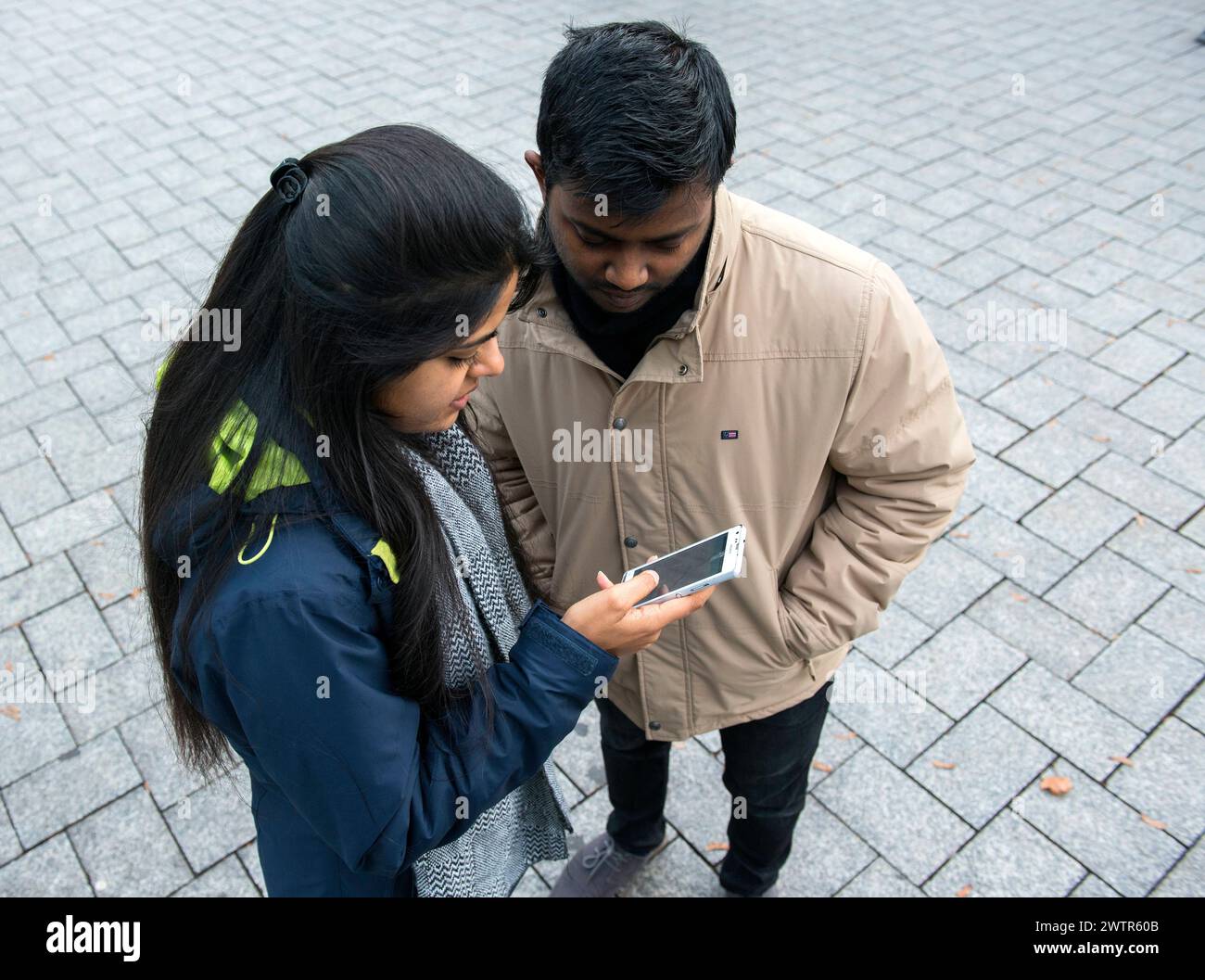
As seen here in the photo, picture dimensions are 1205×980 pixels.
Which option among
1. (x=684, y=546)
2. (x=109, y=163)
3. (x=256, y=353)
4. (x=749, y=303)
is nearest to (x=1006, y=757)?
(x=684, y=546)

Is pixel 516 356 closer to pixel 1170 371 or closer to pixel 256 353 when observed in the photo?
pixel 256 353

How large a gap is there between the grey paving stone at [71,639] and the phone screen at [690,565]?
8.33ft

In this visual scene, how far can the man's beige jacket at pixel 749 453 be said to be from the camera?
174 centimetres

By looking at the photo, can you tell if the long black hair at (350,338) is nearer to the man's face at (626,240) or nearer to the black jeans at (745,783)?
the man's face at (626,240)

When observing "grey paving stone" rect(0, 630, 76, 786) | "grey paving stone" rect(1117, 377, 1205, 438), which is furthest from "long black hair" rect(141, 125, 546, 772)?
"grey paving stone" rect(1117, 377, 1205, 438)

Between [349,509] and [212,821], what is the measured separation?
2.09m

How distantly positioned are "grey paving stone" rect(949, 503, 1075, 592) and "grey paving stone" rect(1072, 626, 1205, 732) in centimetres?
36

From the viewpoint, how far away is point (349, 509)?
1.38 meters

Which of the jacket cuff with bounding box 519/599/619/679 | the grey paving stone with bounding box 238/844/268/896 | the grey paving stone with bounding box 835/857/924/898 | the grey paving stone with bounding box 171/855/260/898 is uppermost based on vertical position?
the jacket cuff with bounding box 519/599/619/679

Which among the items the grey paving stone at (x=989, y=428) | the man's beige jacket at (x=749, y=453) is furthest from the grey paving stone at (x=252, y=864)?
the grey paving stone at (x=989, y=428)

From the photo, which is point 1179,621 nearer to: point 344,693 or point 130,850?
point 344,693

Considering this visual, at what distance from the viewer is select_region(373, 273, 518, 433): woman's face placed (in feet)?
4.60

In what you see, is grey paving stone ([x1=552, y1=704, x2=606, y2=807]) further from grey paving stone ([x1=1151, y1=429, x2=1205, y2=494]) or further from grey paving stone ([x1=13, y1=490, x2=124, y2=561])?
grey paving stone ([x1=1151, y1=429, x2=1205, y2=494])

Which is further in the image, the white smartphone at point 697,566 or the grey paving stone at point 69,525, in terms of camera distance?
the grey paving stone at point 69,525
